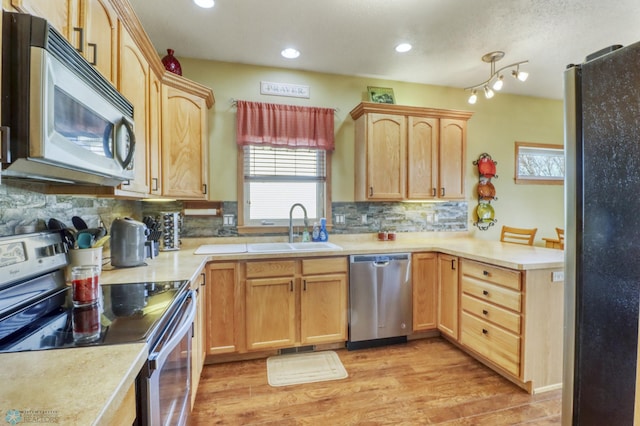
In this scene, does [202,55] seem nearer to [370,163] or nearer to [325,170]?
[325,170]

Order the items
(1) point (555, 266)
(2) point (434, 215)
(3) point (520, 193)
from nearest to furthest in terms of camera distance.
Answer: (1) point (555, 266), (2) point (434, 215), (3) point (520, 193)

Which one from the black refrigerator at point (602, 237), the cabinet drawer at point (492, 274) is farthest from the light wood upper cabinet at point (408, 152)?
the black refrigerator at point (602, 237)

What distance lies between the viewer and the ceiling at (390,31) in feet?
6.93

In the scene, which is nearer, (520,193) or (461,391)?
(461,391)

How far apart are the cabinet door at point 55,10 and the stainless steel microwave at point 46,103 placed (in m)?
0.18

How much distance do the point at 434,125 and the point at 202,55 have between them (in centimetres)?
239

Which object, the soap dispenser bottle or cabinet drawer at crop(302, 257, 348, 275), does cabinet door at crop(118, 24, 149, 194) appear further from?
the soap dispenser bottle

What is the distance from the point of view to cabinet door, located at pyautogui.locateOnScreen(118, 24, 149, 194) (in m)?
1.61

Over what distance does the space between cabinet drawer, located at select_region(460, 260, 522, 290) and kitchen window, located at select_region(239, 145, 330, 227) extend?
145cm

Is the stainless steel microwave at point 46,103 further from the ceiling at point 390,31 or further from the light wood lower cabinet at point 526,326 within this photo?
the light wood lower cabinet at point 526,326

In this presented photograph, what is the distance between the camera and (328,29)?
238 centimetres

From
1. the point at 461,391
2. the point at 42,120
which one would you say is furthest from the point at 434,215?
the point at 42,120

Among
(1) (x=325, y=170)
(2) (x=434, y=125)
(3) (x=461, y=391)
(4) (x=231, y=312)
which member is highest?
(2) (x=434, y=125)

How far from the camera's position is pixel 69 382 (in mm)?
643
